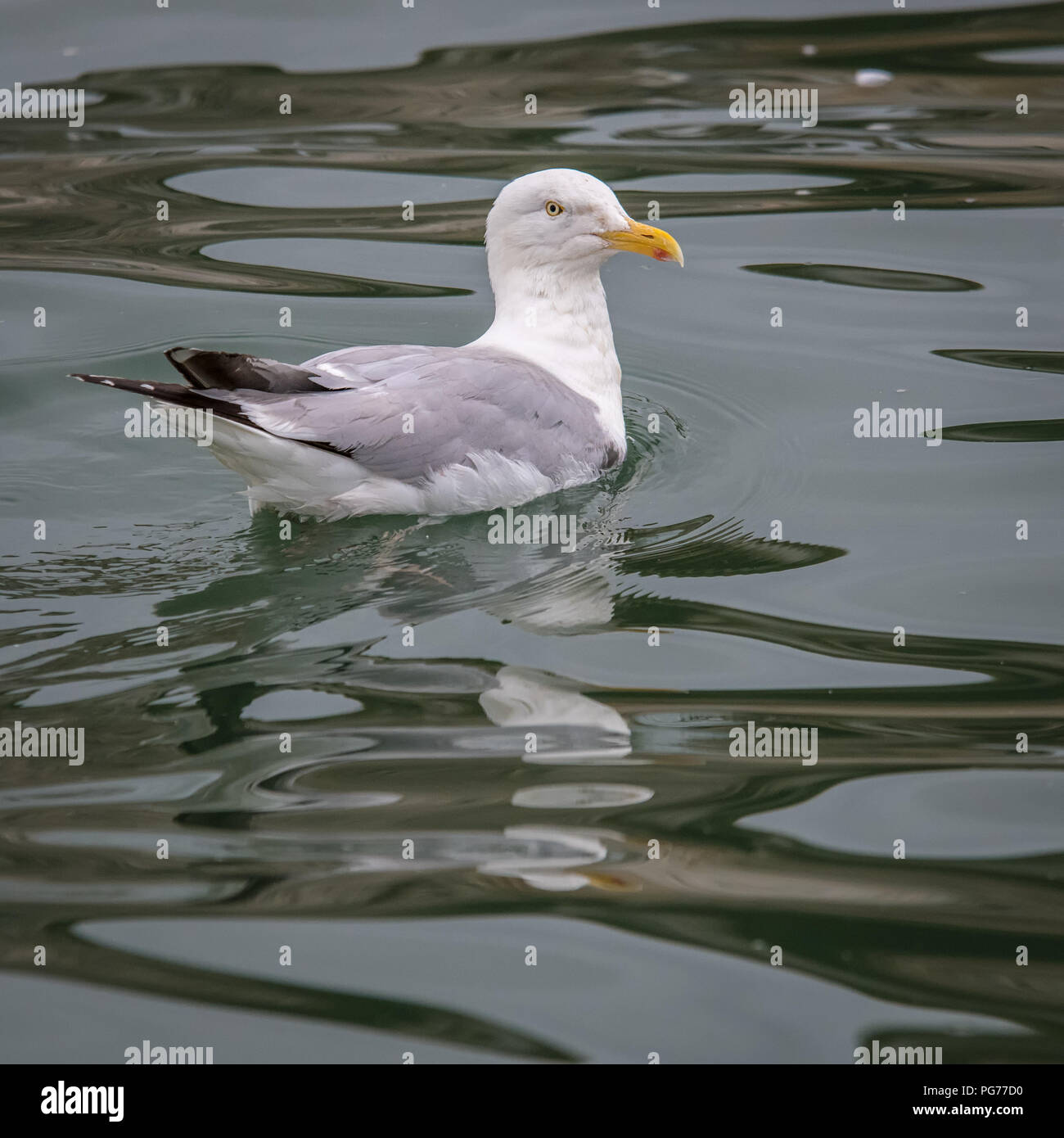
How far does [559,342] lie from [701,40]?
5.51m

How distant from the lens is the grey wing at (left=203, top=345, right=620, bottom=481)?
229 inches

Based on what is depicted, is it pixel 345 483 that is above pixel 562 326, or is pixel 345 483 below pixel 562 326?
below

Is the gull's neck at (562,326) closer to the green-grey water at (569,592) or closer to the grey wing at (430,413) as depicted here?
the grey wing at (430,413)

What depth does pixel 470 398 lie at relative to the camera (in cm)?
614

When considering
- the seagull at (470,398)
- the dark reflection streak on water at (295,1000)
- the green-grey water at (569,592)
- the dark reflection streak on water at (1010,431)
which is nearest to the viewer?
the dark reflection streak on water at (295,1000)

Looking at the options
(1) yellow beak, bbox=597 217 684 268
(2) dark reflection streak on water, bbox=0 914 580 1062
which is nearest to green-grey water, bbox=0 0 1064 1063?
(2) dark reflection streak on water, bbox=0 914 580 1062

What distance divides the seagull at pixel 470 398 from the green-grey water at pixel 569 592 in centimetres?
22

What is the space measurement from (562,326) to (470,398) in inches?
38.9

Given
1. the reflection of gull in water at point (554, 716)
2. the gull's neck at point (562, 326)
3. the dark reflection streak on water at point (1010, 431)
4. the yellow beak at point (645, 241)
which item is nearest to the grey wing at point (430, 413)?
the gull's neck at point (562, 326)

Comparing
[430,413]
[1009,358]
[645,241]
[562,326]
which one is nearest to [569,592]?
[430,413]

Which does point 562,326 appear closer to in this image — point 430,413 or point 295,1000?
point 430,413

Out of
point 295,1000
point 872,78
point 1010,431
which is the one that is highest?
point 872,78

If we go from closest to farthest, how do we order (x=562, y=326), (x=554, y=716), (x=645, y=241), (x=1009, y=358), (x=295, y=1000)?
(x=295, y=1000) → (x=554, y=716) → (x=645, y=241) → (x=562, y=326) → (x=1009, y=358)

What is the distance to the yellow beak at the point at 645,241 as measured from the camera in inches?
261
